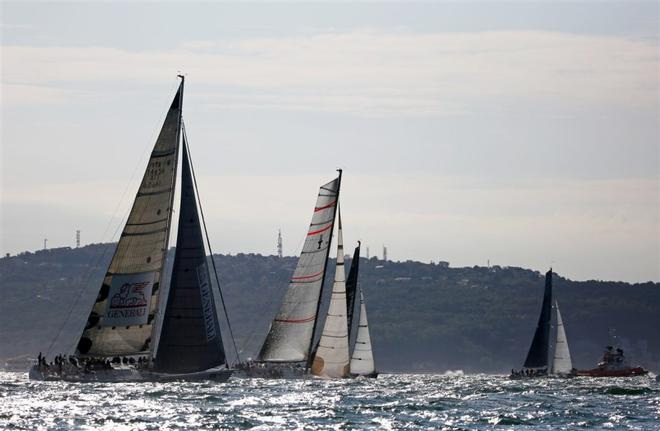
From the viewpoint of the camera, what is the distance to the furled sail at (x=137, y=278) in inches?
2660

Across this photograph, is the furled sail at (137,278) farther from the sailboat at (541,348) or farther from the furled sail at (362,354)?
the sailboat at (541,348)

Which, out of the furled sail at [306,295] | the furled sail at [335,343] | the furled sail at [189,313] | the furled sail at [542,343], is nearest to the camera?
the furled sail at [189,313]

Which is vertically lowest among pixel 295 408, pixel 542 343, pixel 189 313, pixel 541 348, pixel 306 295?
pixel 295 408

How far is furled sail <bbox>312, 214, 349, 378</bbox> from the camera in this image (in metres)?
84.3

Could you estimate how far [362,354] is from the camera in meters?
99.4

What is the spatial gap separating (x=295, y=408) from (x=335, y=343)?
27.4 metres

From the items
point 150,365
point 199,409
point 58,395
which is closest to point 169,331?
point 150,365

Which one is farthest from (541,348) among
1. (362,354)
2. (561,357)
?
(362,354)

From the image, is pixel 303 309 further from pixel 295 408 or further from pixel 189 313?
pixel 295 408

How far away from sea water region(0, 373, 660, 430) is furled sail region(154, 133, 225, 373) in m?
Result: 1.40

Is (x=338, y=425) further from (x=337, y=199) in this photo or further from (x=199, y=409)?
(x=337, y=199)

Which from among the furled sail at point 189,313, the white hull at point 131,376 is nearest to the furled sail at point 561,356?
the white hull at point 131,376

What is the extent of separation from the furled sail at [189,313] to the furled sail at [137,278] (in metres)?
0.81

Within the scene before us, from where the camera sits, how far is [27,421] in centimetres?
4875
